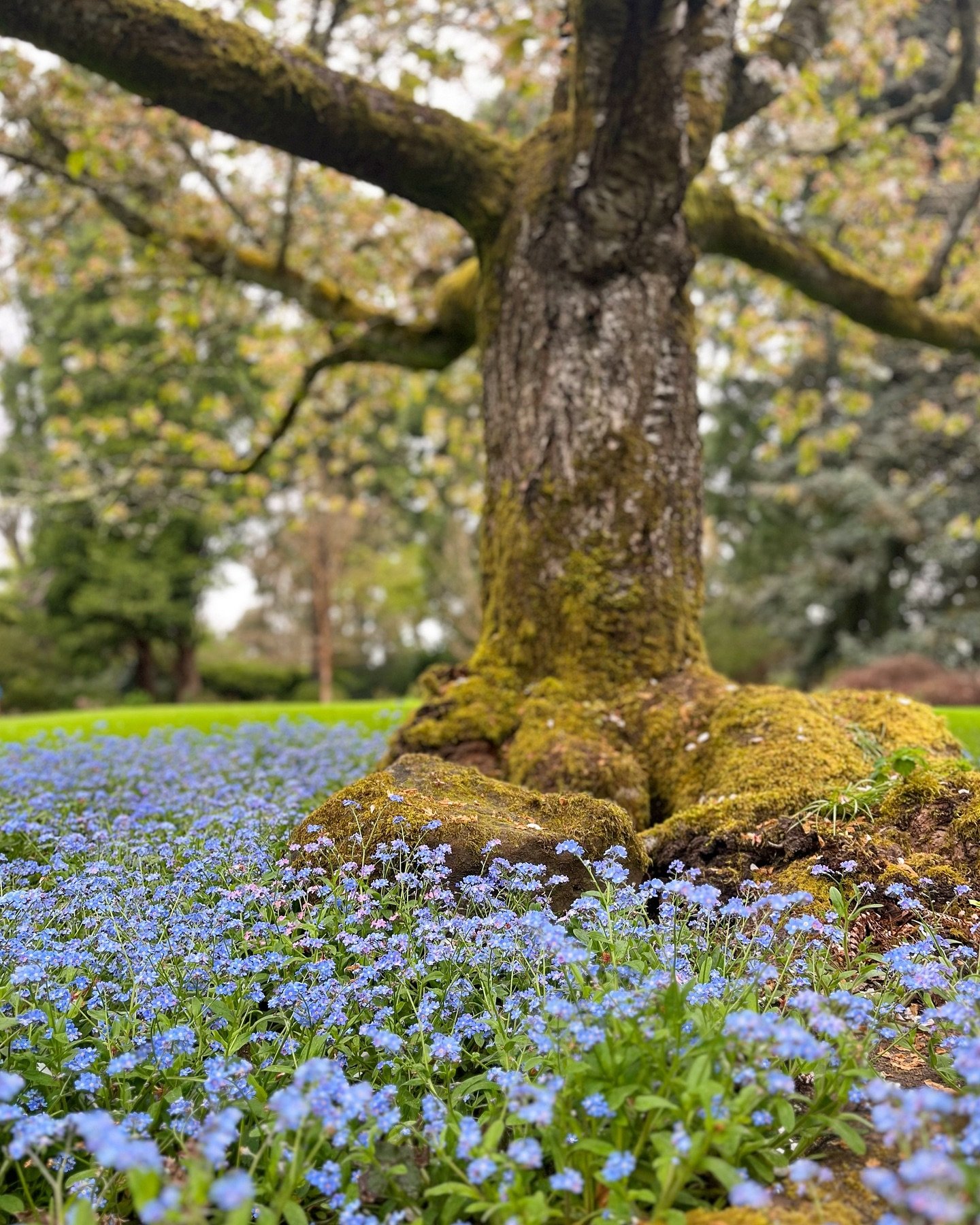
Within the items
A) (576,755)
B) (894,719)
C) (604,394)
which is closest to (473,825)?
(576,755)

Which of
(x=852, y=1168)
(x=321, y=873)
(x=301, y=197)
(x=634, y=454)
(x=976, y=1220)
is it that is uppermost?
(x=301, y=197)

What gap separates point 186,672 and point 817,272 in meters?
22.3

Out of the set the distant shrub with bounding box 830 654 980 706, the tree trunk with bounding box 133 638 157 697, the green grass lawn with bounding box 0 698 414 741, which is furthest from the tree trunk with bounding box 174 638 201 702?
the distant shrub with bounding box 830 654 980 706

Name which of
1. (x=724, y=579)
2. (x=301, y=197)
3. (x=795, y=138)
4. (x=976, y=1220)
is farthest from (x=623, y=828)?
(x=724, y=579)

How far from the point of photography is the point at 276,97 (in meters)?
4.77

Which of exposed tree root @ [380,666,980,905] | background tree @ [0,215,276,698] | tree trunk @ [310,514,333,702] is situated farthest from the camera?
background tree @ [0,215,276,698]

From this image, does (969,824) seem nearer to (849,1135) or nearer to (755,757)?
(755,757)

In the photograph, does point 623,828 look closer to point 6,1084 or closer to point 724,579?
point 6,1084

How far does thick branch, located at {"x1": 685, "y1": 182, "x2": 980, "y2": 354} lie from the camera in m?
6.66

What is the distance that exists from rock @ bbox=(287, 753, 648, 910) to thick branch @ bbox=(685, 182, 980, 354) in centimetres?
456

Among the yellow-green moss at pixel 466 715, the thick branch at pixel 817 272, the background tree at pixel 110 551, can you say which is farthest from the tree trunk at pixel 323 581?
the yellow-green moss at pixel 466 715

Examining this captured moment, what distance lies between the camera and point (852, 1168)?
1.91 metres

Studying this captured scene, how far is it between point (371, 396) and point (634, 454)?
625 centimetres

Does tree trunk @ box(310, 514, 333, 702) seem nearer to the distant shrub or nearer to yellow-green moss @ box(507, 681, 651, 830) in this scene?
the distant shrub
